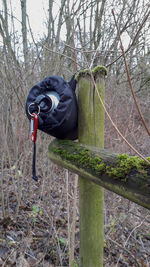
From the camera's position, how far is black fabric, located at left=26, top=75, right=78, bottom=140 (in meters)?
1.19

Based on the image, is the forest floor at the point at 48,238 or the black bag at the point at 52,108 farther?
the forest floor at the point at 48,238

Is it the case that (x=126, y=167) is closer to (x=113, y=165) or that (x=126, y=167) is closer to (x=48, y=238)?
(x=113, y=165)

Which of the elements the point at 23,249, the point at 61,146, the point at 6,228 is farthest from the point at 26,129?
the point at 61,146

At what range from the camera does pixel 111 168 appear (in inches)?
A: 37.5

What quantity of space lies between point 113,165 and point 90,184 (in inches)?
16.3

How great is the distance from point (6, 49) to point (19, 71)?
0.41m

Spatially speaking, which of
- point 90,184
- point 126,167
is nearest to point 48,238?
point 90,184

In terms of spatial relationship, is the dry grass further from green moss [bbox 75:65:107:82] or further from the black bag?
the black bag

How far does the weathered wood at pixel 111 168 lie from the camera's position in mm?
804

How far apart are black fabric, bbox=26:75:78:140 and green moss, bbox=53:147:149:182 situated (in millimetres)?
177

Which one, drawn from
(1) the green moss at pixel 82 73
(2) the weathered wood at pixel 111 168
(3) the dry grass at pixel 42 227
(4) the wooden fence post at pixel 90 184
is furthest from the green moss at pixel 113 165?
(3) the dry grass at pixel 42 227

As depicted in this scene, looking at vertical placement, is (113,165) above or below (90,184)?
above

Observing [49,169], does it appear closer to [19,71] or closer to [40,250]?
[40,250]

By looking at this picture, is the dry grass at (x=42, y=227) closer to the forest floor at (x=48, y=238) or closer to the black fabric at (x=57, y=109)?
the forest floor at (x=48, y=238)
